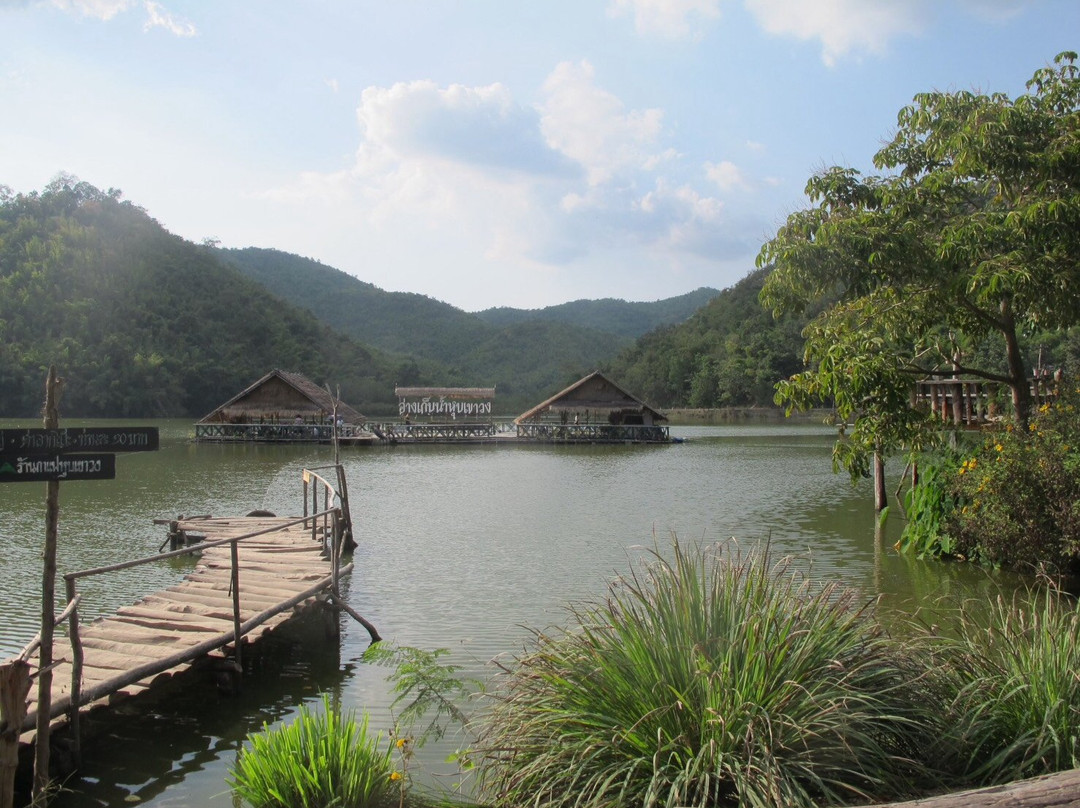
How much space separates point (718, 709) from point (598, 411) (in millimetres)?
39558

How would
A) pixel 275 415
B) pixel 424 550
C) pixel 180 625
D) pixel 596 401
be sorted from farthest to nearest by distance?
pixel 596 401 → pixel 275 415 → pixel 424 550 → pixel 180 625

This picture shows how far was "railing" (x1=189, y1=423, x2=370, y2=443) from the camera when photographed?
130 feet

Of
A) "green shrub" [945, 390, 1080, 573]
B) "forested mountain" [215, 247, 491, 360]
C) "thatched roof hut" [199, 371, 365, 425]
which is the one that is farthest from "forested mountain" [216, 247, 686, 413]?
"green shrub" [945, 390, 1080, 573]

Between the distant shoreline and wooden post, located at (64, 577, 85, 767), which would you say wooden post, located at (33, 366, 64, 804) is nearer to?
wooden post, located at (64, 577, 85, 767)

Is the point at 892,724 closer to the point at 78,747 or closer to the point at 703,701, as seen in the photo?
the point at 703,701

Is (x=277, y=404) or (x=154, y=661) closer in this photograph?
(x=154, y=661)

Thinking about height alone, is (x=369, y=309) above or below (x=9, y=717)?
above

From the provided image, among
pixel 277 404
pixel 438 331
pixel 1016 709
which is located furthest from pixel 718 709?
pixel 438 331

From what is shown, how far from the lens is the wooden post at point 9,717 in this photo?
3762 mm

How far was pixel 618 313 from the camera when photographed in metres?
130

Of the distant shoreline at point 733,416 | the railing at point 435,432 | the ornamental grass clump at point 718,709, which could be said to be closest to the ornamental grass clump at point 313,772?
the ornamental grass clump at point 718,709

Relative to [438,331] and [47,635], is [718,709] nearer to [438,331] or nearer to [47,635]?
[47,635]

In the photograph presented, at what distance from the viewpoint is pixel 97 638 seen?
6.13 metres

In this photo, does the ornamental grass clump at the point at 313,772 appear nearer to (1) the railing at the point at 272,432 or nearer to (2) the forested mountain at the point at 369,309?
(1) the railing at the point at 272,432
